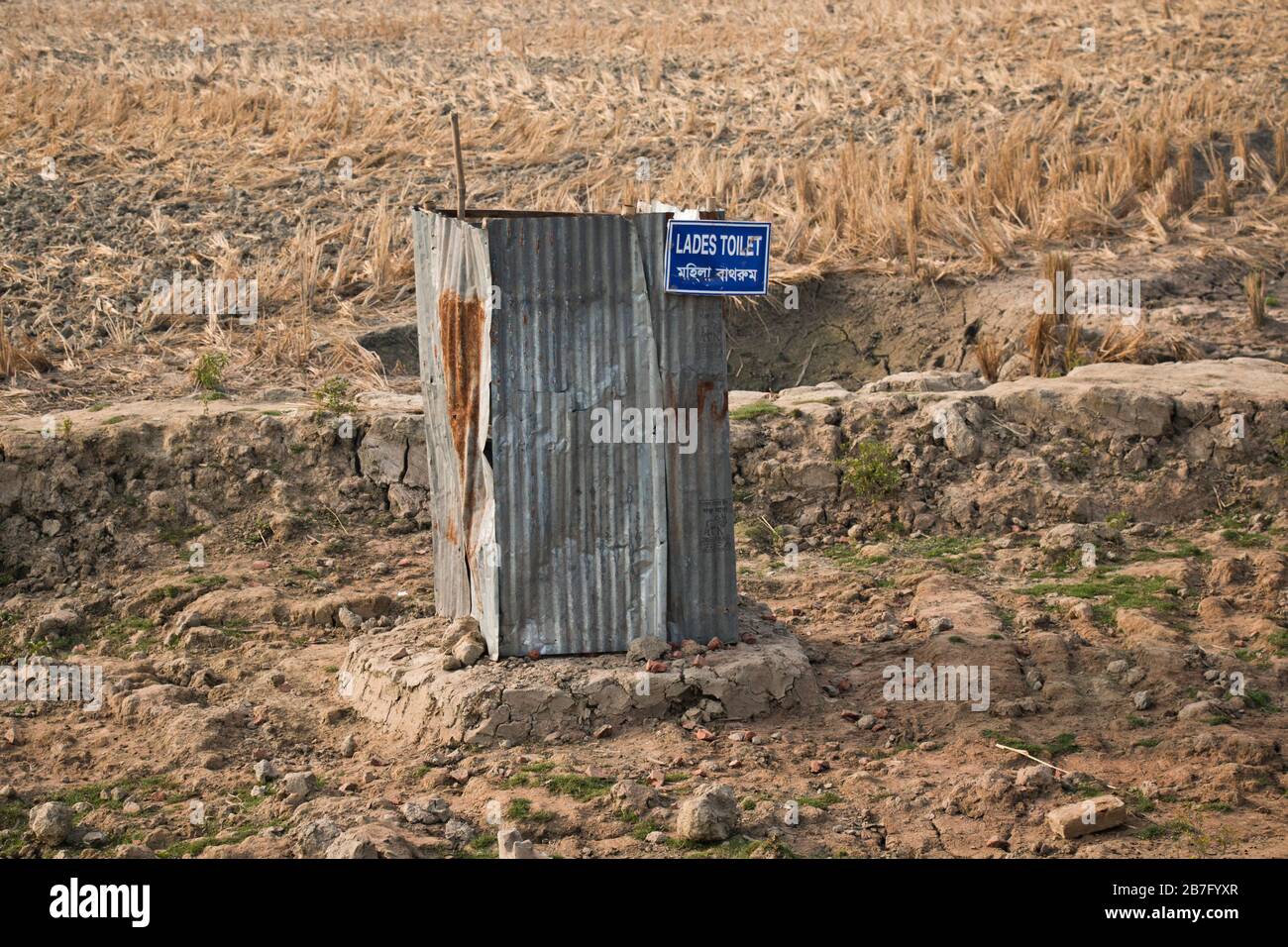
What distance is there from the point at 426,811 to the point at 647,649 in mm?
1205

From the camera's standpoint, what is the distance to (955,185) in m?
11.7

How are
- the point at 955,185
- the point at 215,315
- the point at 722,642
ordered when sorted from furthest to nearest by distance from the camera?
the point at 955,185, the point at 215,315, the point at 722,642

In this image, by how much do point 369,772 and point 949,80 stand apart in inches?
440

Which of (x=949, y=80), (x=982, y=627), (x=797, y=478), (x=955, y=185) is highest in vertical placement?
(x=949, y=80)

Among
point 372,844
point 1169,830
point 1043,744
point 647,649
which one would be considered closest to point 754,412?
point 647,649

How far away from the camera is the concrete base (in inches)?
222

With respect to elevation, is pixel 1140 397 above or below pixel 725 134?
below

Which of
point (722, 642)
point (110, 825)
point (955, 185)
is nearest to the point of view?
point (110, 825)

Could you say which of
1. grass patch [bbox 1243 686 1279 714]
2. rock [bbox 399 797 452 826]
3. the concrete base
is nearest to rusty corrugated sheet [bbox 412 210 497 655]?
the concrete base

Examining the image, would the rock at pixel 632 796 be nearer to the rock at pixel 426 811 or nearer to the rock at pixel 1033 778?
the rock at pixel 426 811

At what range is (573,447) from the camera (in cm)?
578

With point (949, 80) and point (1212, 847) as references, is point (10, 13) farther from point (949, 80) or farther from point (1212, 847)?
point (1212, 847)

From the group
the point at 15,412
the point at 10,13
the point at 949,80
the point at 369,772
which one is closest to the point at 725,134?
the point at 949,80

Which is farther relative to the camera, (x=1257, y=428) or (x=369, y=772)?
(x=1257, y=428)
